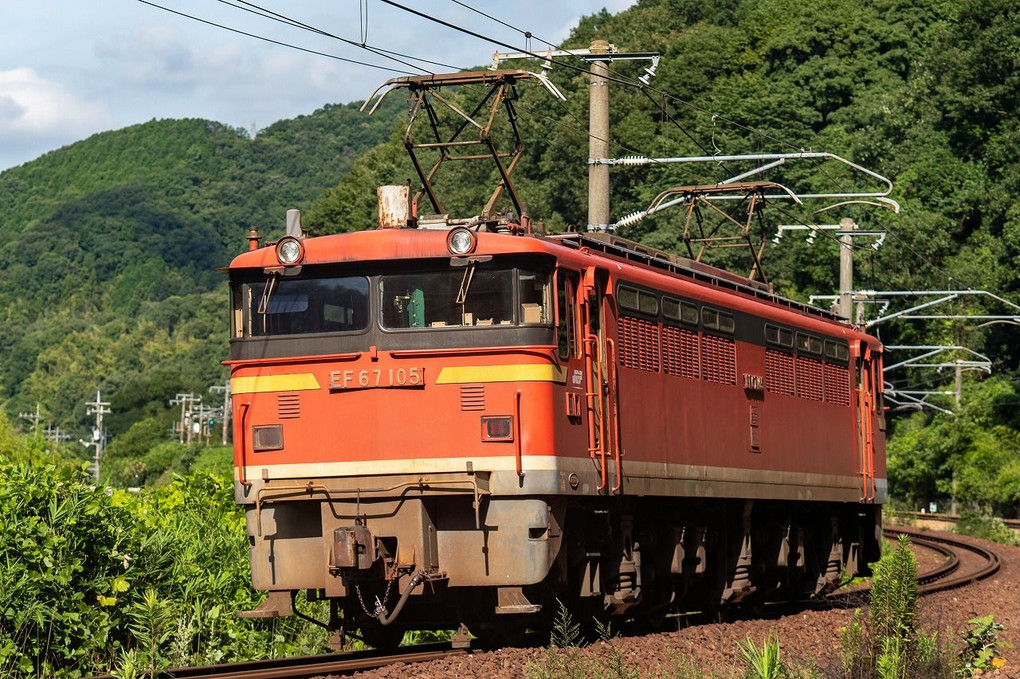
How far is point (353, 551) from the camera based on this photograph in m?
12.9

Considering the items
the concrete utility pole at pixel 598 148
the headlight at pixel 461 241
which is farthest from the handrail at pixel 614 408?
the concrete utility pole at pixel 598 148

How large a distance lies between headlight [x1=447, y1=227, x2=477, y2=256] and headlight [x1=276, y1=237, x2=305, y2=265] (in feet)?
4.66

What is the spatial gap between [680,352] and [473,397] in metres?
3.80

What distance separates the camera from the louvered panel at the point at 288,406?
13750 millimetres

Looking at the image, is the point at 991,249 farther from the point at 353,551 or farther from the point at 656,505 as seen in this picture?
the point at 353,551

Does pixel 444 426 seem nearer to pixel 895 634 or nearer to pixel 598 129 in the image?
pixel 895 634

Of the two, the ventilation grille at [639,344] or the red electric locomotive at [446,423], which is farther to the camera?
the ventilation grille at [639,344]

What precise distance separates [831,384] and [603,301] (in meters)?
8.23

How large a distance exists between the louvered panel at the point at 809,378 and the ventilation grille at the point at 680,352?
12.8 ft

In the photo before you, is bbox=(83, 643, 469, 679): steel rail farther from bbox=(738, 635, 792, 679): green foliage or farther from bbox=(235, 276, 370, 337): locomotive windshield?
bbox=(738, 635, 792, 679): green foliage

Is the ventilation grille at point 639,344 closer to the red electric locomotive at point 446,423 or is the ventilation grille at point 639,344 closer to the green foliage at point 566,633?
the red electric locomotive at point 446,423

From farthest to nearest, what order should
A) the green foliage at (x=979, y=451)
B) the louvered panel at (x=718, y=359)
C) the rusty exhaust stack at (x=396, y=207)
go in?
the green foliage at (x=979, y=451)
the louvered panel at (x=718, y=359)
the rusty exhaust stack at (x=396, y=207)

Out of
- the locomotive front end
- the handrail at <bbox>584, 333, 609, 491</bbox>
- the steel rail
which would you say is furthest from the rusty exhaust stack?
the steel rail

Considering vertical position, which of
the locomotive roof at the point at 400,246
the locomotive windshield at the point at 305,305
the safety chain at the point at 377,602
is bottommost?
the safety chain at the point at 377,602
